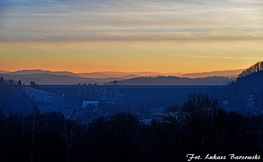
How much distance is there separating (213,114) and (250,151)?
586 cm

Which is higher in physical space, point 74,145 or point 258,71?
point 258,71

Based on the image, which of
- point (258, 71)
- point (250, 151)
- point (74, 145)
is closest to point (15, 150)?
point (74, 145)

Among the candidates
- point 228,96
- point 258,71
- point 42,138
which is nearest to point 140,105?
point 228,96

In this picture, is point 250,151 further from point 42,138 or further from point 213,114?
point 42,138

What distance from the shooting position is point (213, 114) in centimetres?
4344

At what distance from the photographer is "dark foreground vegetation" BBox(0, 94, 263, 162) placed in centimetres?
3897

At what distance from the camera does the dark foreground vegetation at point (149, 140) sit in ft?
128

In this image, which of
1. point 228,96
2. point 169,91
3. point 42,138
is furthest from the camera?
point 169,91

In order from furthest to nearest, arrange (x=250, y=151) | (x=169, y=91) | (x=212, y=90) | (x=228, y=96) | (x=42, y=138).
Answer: (x=169, y=91), (x=212, y=90), (x=228, y=96), (x=42, y=138), (x=250, y=151)

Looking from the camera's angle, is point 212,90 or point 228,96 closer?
point 228,96

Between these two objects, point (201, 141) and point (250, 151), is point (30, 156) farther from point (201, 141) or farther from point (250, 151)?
point (250, 151)

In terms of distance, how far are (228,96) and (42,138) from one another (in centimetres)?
8194

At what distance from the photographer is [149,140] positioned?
46.2 m

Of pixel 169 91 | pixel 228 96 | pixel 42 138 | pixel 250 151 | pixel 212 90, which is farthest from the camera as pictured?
pixel 169 91
